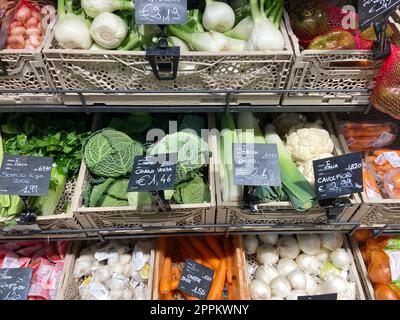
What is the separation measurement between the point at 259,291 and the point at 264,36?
1.16 m

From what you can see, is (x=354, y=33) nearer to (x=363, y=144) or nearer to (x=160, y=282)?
(x=363, y=144)

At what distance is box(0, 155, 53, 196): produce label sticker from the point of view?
134 cm

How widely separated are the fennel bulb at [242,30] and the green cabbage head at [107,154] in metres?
0.67

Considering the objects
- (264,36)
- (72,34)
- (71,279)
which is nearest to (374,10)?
(264,36)

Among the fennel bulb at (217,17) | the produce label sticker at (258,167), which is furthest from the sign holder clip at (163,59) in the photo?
the produce label sticker at (258,167)

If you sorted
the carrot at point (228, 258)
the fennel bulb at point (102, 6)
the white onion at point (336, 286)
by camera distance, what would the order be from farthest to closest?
the carrot at point (228, 258), the white onion at point (336, 286), the fennel bulb at point (102, 6)

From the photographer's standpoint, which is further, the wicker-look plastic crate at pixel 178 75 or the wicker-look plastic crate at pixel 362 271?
the wicker-look plastic crate at pixel 362 271

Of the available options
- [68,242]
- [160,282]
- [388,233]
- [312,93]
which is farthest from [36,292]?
[388,233]

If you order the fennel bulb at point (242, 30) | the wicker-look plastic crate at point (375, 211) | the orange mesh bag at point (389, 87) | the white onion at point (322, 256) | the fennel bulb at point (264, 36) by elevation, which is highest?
the fennel bulb at point (242, 30)

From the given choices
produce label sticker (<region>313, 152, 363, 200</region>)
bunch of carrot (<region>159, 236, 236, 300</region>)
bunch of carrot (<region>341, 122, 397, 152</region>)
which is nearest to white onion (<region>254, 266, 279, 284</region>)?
bunch of carrot (<region>159, 236, 236, 300</region>)

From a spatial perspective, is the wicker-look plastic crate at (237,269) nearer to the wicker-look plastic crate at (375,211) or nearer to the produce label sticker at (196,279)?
the produce label sticker at (196,279)

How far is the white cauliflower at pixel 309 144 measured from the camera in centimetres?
165

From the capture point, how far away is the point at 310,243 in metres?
1.84

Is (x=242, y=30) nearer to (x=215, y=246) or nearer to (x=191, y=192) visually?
(x=191, y=192)
